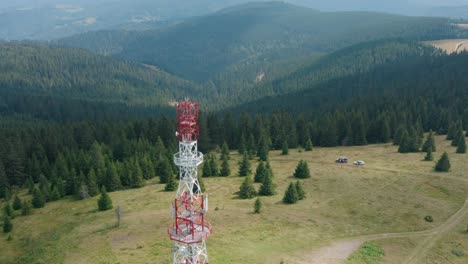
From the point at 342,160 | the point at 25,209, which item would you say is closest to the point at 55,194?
the point at 25,209

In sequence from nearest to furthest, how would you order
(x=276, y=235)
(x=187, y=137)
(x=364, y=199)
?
1. (x=187, y=137)
2. (x=276, y=235)
3. (x=364, y=199)

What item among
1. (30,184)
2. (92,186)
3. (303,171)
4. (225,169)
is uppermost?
(303,171)

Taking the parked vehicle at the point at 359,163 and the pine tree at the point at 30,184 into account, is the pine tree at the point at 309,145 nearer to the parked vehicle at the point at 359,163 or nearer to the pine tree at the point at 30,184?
the parked vehicle at the point at 359,163

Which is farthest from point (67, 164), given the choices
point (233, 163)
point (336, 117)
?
point (336, 117)

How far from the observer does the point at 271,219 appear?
6925cm

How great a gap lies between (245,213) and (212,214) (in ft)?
19.2

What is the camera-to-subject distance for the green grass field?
195 feet

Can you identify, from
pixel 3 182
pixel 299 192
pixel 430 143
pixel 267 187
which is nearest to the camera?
pixel 299 192

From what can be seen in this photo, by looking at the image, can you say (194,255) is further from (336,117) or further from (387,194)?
(336,117)

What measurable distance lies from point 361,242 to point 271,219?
14.9m

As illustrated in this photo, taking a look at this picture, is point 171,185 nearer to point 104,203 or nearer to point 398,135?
point 104,203

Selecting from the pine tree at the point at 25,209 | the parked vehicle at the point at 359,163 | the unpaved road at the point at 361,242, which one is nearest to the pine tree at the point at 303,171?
the parked vehicle at the point at 359,163

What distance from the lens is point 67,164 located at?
111 metres

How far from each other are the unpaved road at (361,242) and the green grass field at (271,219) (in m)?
1.12
